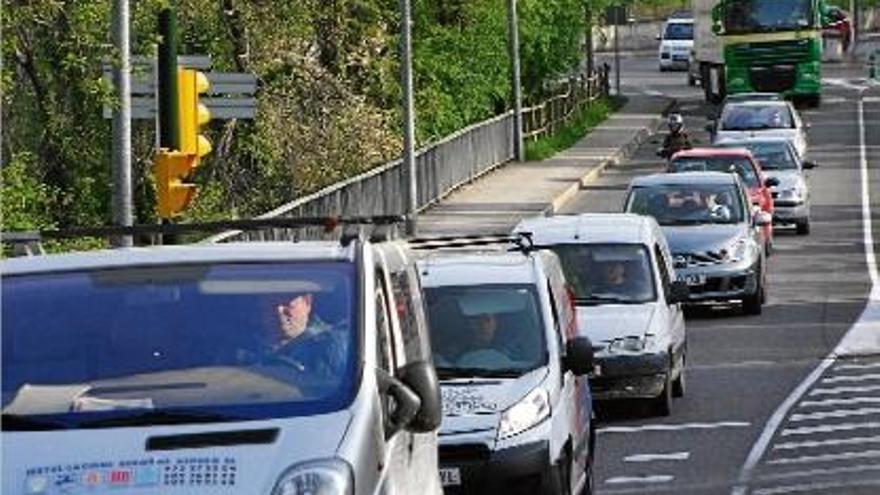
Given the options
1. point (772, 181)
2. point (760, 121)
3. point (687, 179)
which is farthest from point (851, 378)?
point (760, 121)

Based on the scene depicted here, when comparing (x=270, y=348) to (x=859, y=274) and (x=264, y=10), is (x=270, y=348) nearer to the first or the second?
(x=859, y=274)

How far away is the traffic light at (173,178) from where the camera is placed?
68.3 ft

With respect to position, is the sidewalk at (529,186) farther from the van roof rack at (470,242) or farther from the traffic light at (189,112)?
the van roof rack at (470,242)

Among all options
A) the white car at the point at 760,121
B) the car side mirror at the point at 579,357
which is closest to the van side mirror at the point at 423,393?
the car side mirror at the point at 579,357

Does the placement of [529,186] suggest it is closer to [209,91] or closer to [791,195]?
[791,195]

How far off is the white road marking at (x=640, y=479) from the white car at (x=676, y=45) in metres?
91.8

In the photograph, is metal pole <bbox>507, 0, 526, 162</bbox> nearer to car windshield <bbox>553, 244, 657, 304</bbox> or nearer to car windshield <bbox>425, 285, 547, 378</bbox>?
car windshield <bbox>553, 244, 657, 304</bbox>

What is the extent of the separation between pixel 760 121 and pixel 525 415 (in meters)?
40.9

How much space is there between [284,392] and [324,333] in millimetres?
363

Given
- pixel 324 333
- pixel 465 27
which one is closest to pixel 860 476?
pixel 324 333

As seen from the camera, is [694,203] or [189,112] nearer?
[189,112]

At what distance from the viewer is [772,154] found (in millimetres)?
47312

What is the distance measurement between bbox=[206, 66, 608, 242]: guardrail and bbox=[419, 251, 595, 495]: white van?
6.73m

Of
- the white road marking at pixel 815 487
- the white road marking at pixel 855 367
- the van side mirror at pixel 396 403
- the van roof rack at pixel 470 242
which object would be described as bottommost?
the white road marking at pixel 855 367
